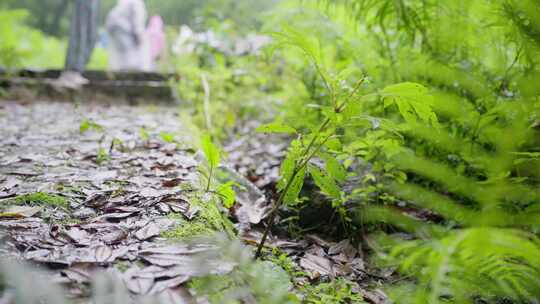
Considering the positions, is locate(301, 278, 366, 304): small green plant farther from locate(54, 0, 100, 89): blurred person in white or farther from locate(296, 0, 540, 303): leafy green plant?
locate(54, 0, 100, 89): blurred person in white

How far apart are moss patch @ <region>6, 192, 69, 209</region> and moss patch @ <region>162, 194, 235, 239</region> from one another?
34cm

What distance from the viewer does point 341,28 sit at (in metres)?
2.60

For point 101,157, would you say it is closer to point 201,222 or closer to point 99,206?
point 99,206

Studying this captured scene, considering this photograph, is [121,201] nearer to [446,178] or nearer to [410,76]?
[446,178]

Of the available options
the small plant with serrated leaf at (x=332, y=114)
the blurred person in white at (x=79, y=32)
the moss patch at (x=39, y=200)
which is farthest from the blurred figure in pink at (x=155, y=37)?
the small plant with serrated leaf at (x=332, y=114)

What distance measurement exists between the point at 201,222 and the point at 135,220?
0.18m

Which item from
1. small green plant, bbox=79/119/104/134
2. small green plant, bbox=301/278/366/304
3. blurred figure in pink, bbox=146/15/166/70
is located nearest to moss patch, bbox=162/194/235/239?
small green plant, bbox=301/278/366/304

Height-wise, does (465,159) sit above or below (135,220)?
above

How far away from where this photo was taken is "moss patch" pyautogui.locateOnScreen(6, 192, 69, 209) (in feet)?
3.88

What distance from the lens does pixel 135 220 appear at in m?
1.12

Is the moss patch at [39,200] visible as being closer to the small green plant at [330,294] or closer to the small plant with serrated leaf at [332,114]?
the small plant with serrated leaf at [332,114]

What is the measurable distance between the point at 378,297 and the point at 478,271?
0.30 m

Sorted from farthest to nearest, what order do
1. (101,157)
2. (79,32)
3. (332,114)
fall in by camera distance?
(79,32)
(101,157)
(332,114)

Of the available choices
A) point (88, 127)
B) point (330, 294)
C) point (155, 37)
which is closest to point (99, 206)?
point (330, 294)
